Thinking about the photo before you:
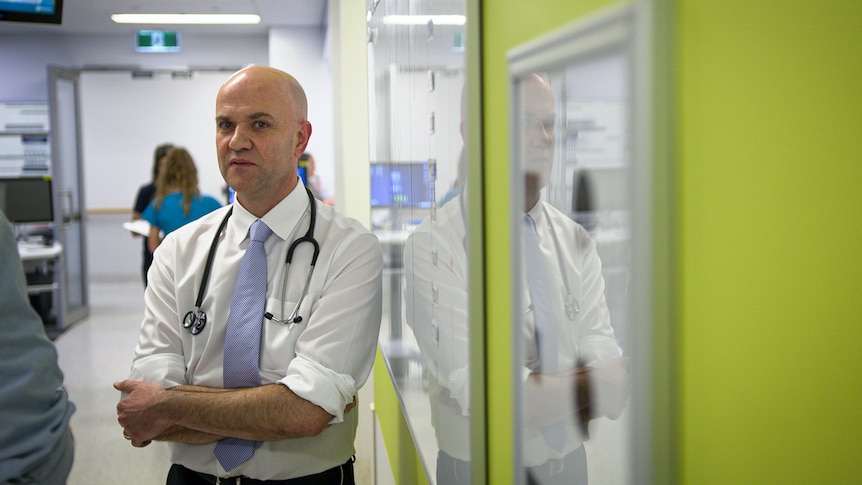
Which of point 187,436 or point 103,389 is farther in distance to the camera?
point 103,389

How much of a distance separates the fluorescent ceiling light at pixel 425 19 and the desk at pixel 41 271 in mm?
6300

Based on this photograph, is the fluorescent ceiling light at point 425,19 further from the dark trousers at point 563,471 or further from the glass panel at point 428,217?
the dark trousers at point 563,471

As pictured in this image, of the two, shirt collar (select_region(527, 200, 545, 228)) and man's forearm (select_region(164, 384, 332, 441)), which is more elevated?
shirt collar (select_region(527, 200, 545, 228))

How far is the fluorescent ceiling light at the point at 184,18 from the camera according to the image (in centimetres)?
856

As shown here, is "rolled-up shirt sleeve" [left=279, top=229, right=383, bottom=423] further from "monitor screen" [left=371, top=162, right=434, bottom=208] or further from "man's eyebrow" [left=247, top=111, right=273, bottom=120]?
"man's eyebrow" [left=247, top=111, right=273, bottom=120]

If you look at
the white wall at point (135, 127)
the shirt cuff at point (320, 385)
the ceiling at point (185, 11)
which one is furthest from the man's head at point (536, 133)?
the white wall at point (135, 127)

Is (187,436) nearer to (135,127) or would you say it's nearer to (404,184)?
(404,184)

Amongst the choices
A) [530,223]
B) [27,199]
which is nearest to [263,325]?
[530,223]

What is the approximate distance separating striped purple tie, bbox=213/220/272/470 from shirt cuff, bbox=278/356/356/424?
10 cm

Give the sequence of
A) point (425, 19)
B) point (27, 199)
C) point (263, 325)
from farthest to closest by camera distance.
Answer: point (27, 199), point (263, 325), point (425, 19)

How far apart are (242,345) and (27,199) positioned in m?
6.65

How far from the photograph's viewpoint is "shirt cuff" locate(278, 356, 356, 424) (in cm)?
161

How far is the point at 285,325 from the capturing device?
5.76 ft

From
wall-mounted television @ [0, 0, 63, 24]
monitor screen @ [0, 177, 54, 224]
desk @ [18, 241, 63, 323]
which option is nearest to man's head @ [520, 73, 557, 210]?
wall-mounted television @ [0, 0, 63, 24]
